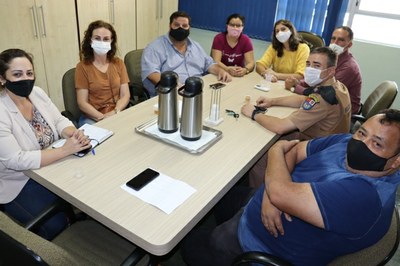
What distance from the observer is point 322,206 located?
1055mm

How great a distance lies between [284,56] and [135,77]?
1445mm

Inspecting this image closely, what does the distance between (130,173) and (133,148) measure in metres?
0.22

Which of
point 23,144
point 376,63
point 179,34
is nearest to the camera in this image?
point 23,144

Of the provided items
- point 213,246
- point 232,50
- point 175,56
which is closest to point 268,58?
point 232,50

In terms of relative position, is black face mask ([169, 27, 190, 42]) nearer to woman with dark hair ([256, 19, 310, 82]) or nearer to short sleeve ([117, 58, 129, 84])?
short sleeve ([117, 58, 129, 84])

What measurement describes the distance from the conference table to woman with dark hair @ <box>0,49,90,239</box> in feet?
0.23

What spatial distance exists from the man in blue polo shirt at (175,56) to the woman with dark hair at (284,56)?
0.47m

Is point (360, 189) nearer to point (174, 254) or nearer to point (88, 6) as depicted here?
point (174, 254)

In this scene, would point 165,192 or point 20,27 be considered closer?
point 165,192

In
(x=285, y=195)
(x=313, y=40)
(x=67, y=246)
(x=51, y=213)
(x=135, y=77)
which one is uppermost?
(x=313, y=40)

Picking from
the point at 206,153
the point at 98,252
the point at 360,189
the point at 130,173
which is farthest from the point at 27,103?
the point at 360,189

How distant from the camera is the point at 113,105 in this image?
2.48 metres

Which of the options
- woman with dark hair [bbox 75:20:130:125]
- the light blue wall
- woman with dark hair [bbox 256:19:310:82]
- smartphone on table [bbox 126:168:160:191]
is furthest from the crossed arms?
the light blue wall

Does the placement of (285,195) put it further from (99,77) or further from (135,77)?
(135,77)
